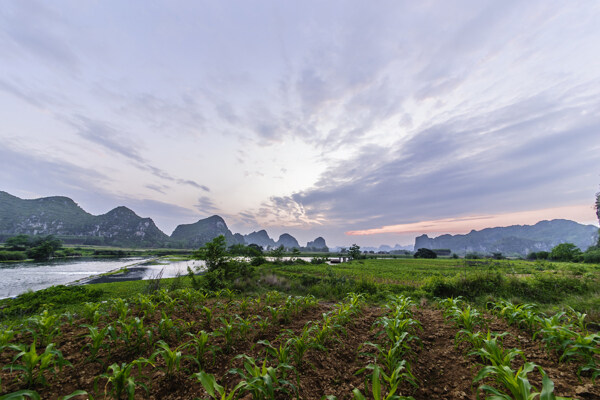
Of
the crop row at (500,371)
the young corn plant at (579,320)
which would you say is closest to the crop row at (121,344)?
the crop row at (500,371)

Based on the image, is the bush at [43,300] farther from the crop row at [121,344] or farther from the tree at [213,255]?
the tree at [213,255]

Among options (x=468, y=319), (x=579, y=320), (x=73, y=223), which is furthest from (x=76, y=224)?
(x=579, y=320)

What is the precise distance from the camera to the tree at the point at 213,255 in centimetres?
1380

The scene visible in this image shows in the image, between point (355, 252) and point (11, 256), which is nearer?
point (11, 256)

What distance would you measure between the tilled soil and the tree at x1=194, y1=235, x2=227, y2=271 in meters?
8.96

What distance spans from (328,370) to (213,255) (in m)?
11.9

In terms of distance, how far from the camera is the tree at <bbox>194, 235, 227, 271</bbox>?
543 inches

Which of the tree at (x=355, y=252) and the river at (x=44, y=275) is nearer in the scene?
the river at (x=44, y=275)

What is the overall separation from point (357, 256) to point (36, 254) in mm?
70703

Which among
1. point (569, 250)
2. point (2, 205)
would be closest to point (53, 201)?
point (2, 205)

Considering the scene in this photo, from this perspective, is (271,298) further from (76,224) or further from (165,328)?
(76,224)

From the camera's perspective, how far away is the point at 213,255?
13828mm

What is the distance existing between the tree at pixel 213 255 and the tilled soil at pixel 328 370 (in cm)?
896

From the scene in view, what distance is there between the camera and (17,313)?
26.5 ft
